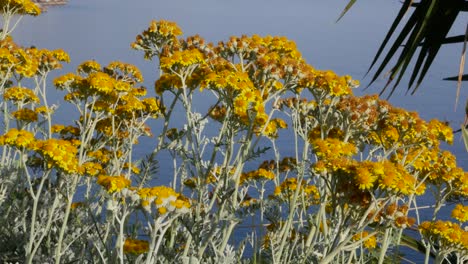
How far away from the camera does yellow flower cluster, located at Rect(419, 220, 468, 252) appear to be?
120 inches

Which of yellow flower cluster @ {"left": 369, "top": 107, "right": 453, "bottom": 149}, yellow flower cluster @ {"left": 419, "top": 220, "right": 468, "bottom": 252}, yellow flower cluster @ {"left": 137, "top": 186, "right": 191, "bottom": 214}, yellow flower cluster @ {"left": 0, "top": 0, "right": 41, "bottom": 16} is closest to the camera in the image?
yellow flower cluster @ {"left": 137, "top": 186, "right": 191, "bottom": 214}

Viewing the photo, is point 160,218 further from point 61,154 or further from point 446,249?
point 446,249

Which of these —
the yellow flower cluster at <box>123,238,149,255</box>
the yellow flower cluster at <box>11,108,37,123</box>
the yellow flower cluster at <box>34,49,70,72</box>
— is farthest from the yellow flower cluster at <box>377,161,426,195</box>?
the yellow flower cluster at <box>34,49,70,72</box>

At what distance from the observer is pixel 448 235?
10.0ft

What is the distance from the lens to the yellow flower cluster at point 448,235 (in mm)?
3047

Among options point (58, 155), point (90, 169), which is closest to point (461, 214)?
point (90, 169)

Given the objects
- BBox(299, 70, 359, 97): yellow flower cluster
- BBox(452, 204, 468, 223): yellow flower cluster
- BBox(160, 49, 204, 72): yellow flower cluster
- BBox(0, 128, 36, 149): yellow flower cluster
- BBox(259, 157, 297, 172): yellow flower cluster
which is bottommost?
BBox(452, 204, 468, 223): yellow flower cluster

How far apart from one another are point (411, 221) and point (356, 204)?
337 mm

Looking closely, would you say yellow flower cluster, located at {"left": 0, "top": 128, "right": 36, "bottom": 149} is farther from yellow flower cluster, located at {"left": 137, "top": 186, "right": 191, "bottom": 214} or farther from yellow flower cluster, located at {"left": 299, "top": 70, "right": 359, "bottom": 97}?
yellow flower cluster, located at {"left": 299, "top": 70, "right": 359, "bottom": 97}

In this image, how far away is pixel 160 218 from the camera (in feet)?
7.23

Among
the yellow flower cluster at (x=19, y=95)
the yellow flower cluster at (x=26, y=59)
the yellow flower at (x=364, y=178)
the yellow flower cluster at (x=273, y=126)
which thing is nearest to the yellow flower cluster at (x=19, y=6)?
the yellow flower cluster at (x=26, y=59)

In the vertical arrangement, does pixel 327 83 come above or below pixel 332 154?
above

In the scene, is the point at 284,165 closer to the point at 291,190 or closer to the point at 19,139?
the point at 291,190

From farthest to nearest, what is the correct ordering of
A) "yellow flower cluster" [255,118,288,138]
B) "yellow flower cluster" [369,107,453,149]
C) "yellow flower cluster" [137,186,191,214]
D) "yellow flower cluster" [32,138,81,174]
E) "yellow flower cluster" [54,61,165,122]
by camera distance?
"yellow flower cluster" [255,118,288,138] < "yellow flower cluster" [54,61,165,122] < "yellow flower cluster" [369,107,453,149] < "yellow flower cluster" [32,138,81,174] < "yellow flower cluster" [137,186,191,214]
